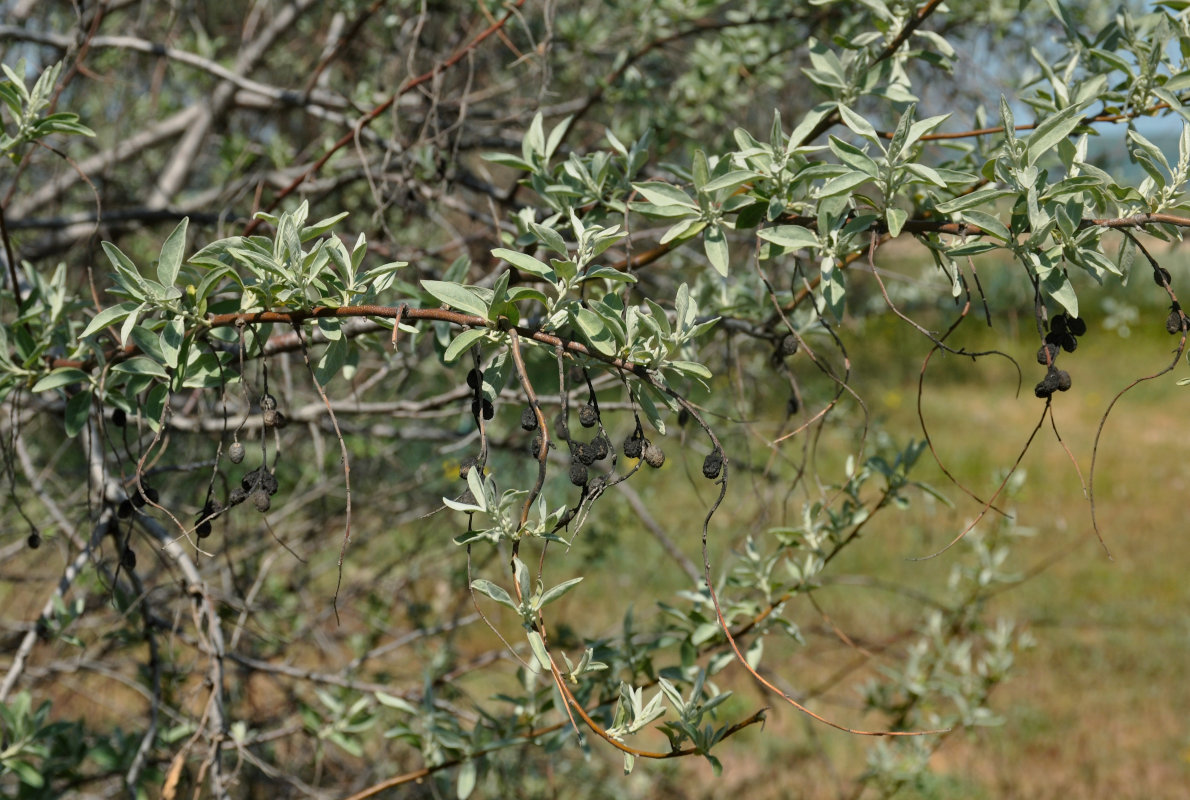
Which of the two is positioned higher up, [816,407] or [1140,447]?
[816,407]

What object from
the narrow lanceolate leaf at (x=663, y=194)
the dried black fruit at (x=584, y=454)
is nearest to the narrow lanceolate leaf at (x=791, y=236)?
the narrow lanceolate leaf at (x=663, y=194)

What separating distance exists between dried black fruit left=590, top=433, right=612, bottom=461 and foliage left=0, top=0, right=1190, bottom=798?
1 cm

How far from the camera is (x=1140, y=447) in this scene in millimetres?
9508

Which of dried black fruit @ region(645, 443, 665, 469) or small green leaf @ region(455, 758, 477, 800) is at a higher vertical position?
dried black fruit @ region(645, 443, 665, 469)

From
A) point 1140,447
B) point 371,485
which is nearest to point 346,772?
point 371,485

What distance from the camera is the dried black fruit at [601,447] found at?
115cm

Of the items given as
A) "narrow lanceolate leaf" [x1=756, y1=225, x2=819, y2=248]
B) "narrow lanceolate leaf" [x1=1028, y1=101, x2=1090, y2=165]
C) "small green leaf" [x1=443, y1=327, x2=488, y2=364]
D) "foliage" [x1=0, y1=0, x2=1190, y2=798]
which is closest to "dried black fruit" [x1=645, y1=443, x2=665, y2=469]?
"foliage" [x1=0, y1=0, x2=1190, y2=798]

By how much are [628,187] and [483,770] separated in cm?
151

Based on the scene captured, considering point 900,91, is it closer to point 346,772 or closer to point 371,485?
point 371,485

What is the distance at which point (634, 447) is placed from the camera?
120 centimetres

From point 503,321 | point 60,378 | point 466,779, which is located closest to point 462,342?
point 503,321

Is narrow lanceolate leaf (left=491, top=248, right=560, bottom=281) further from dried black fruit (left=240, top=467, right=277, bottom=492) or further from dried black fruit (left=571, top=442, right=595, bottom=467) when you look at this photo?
dried black fruit (left=240, top=467, right=277, bottom=492)

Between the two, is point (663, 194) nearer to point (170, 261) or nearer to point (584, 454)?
point (584, 454)

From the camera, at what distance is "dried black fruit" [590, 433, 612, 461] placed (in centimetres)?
115
